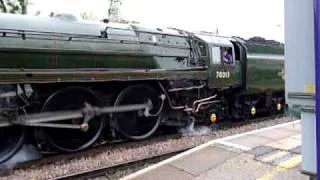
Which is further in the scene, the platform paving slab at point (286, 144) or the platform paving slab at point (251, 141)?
the platform paving slab at point (251, 141)

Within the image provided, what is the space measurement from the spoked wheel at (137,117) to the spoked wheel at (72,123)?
0.50 metres

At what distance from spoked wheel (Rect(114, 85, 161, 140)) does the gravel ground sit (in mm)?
359

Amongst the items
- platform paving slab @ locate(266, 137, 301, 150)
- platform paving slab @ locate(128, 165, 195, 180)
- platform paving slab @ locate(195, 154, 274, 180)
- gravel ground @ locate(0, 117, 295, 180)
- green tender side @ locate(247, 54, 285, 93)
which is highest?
green tender side @ locate(247, 54, 285, 93)

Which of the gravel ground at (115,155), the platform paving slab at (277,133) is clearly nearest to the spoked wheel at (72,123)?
the gravel ground at (115,155)

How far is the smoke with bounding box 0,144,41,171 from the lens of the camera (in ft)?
21.2

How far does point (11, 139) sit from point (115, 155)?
1784 mm

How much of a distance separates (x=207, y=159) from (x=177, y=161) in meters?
0.42

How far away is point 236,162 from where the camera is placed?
5391mm

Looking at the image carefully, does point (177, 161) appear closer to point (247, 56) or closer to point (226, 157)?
point (226, 157)

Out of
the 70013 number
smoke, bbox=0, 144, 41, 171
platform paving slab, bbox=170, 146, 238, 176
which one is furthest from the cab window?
smoke, bbox=0, 144, 41, 171

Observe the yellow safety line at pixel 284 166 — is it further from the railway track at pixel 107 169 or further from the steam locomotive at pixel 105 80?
the steam locomotive at pixel 105 80

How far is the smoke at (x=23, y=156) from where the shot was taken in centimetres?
646

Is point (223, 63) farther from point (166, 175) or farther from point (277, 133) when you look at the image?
point (166, 175)

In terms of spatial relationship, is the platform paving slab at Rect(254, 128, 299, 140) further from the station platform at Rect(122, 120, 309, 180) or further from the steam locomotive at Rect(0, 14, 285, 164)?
the steam locomotive at Rect(0, 14, 285, 164)
